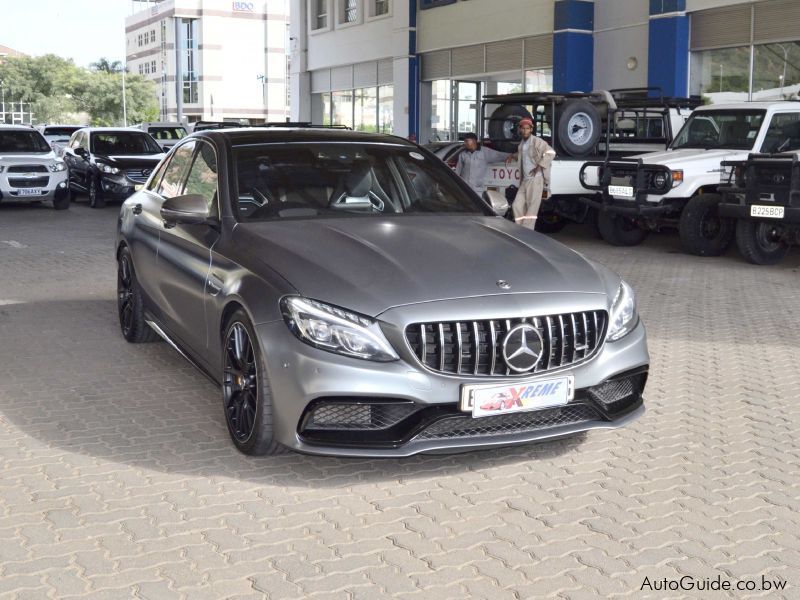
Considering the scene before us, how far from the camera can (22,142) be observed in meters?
21.8

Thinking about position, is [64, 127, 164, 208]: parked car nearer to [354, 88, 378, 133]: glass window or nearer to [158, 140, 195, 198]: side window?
[354, 88, 378, 133]: glass window

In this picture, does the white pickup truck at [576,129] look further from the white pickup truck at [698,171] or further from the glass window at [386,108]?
the glass window at [386,108]

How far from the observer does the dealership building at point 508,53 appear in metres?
20.3

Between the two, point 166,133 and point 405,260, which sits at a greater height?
point 166,133

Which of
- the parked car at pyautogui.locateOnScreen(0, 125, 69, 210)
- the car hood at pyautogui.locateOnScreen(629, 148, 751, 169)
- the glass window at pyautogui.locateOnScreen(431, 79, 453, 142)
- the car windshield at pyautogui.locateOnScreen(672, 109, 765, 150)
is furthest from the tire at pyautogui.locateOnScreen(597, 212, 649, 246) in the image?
the glass window at pyautogui.locateOnScreen(431, 79, 453, 142)

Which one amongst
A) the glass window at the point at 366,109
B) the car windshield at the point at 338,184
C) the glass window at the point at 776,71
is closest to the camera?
the car windshield at the point at 338,184

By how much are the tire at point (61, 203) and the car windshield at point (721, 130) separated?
12893mm

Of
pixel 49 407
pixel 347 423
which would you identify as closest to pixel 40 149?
pixel 49 407

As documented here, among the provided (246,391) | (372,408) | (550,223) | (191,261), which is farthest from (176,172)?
(550,223)

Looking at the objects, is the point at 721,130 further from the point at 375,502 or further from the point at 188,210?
the point at 375,502

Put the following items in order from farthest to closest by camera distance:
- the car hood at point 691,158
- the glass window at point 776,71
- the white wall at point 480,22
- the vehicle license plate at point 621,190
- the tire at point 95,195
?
the white wall at point 480,22
the tire at point 95,195
the glass window at point 776,71
the vehicle license plate at point 621,190
the car hood at point 691,158

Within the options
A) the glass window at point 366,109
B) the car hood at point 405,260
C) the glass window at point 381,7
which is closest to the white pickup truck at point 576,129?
the car hood at point 405,260

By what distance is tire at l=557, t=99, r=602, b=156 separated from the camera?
15984 millimetres

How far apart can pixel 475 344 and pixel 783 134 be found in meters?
10.8
